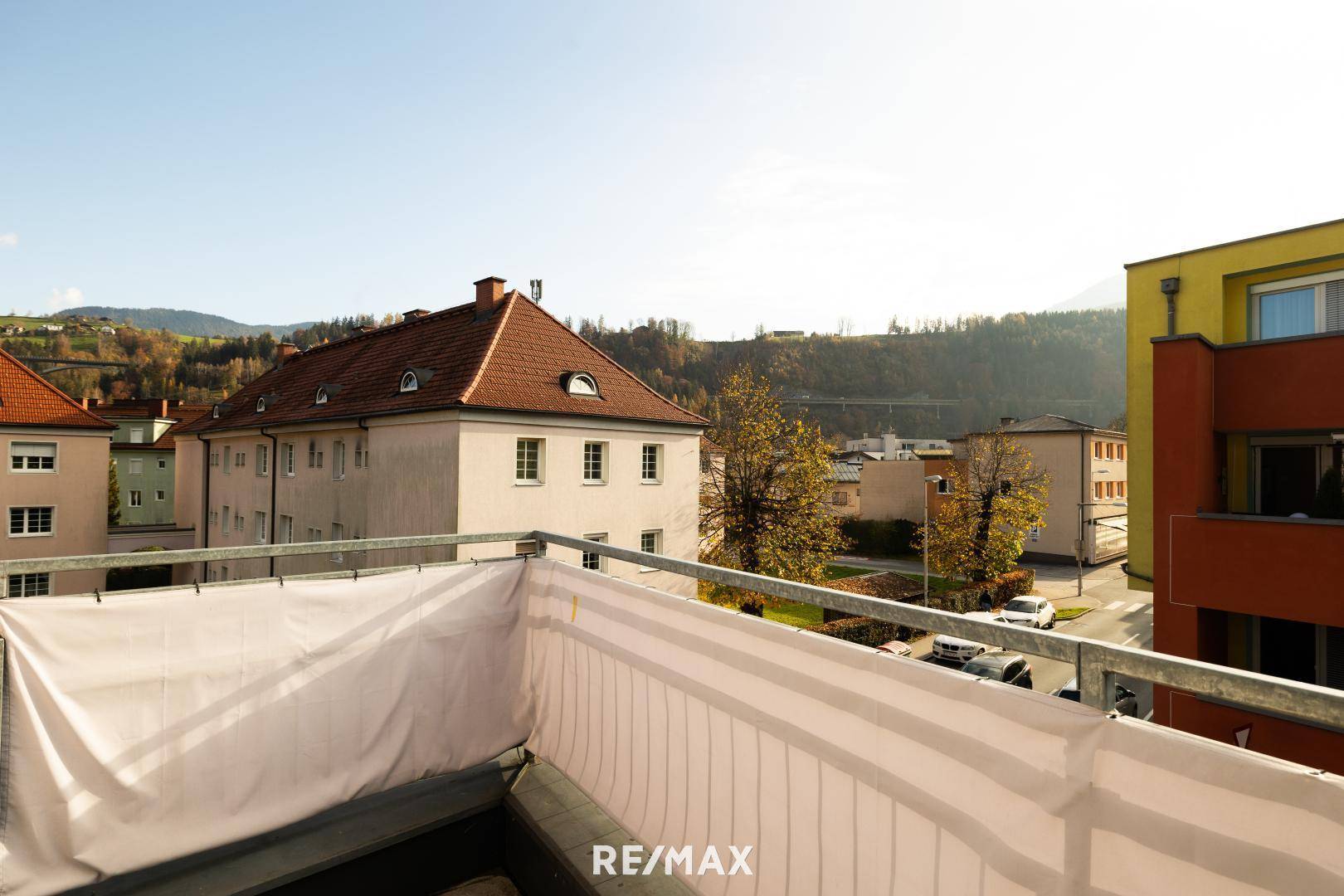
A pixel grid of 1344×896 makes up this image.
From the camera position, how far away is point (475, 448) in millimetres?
20219

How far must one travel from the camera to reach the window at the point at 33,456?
29016 mm

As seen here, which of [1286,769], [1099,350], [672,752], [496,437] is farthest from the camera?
[1099,350]

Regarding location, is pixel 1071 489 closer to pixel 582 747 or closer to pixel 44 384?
pixel 582 747

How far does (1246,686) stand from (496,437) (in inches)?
803

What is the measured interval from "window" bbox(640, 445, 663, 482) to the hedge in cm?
2696

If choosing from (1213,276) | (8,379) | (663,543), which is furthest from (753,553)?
(8,379)

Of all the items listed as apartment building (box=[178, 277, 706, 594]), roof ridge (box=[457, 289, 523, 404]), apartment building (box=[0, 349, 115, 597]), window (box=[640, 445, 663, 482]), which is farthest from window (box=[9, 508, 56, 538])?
window (box=[640, 445, 663, 482])

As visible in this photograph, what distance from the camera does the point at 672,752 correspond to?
3.11 metres

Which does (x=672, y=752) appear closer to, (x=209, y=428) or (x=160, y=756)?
(x=160, y=756)

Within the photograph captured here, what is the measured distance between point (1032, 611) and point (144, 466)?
61566 millimetres

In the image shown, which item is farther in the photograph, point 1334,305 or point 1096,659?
point 1334,305

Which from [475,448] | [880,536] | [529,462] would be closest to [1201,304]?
[529,462]

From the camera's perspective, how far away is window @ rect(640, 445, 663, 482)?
25.2 metres

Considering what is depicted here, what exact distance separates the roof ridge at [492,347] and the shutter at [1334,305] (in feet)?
61.3
